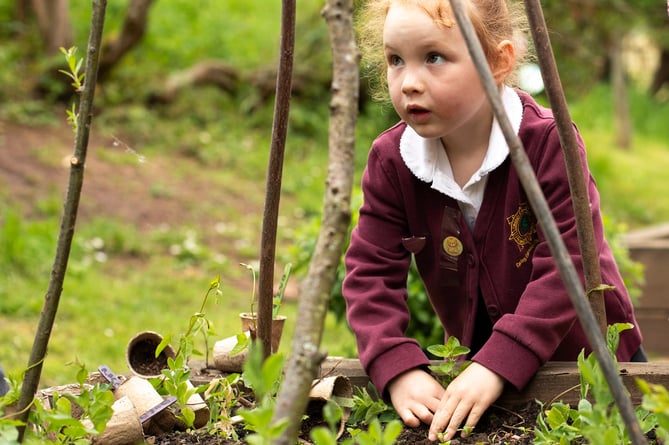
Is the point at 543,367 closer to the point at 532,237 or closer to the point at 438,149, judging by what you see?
the point at 532,237

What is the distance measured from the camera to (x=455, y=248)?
2.02 m

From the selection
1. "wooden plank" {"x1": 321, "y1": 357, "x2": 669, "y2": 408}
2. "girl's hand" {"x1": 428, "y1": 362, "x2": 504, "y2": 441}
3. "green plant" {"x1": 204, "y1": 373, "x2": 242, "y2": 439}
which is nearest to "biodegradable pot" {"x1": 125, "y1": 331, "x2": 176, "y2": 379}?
"green plant" {"x1": 204, "y1": 373, "x2": 242, "y2": 439}

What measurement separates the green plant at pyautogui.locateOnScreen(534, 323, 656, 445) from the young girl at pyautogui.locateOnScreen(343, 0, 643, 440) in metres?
0.17

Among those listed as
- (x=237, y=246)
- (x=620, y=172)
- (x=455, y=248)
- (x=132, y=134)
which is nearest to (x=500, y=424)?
(x=455, y=248)

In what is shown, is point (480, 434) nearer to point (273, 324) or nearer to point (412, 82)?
point (273, 324)

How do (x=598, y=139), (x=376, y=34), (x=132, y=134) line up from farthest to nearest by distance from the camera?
(x=598, y=139) → (x=132, y=134) → (x=376, y=34)

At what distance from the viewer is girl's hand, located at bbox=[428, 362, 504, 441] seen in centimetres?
169

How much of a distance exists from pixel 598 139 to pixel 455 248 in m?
8.89

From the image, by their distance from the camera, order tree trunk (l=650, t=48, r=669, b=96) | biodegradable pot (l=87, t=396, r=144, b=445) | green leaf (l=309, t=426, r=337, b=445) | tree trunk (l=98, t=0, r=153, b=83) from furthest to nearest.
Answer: tree trunk (l=650, t=48, r=669, b=96) → tree trunk (l=98, t=0, r=153, b=83) → biodegradable pot (l=87, t=396, r=144, b=445) → green leaf (l=309, t=426, r=337, b=445)

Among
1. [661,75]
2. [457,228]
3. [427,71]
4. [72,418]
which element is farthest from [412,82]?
[661,75]

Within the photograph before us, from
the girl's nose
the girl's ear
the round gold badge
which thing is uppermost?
the girl's ear

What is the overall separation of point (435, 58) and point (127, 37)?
6.37 metres

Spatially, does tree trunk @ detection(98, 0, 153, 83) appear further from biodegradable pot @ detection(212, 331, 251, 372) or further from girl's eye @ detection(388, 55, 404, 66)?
girl's eye @ detection(388, 55, 404, 66)

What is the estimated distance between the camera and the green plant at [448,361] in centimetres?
176
